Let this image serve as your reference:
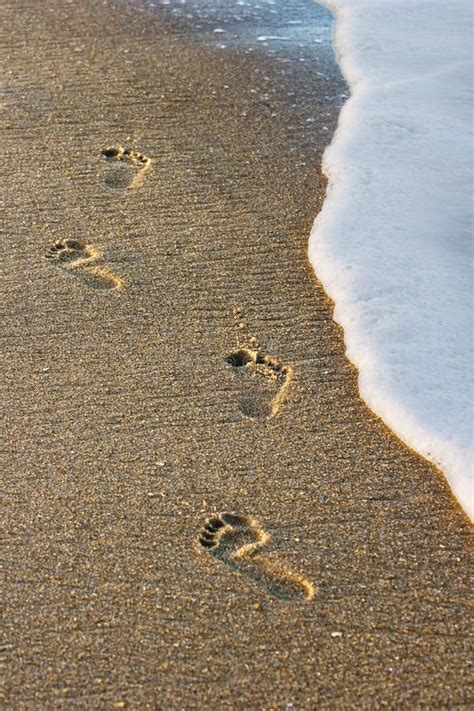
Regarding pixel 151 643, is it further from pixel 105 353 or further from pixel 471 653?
pixel 105 353

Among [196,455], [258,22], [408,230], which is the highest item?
[258,22]

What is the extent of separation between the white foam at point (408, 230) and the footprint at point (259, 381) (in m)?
0.29

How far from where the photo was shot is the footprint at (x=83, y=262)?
13.2 feet

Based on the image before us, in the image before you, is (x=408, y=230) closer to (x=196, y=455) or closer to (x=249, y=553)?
(x=196, y=455)

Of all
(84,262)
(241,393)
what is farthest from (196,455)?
(84,262)

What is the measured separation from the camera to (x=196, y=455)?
3.16 metres

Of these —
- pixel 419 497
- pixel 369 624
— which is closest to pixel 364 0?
pixel 419 497

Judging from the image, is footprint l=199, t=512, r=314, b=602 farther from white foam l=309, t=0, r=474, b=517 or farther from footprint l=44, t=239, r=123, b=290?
footprint l=44, t=239, r=123, b=290

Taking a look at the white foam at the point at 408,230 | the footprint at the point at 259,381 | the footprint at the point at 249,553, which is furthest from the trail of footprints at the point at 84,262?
the footprint at the point at 249,553

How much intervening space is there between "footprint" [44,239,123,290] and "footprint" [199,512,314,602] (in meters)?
1.40

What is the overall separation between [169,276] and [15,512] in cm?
145

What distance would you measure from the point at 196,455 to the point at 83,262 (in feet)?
4.24

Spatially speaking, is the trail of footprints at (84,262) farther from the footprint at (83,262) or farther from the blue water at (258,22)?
the blue water at (258,22)

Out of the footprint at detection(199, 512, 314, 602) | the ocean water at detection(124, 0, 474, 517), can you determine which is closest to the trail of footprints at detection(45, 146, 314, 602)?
the footprint at detection(199, 512, 314, 602)
